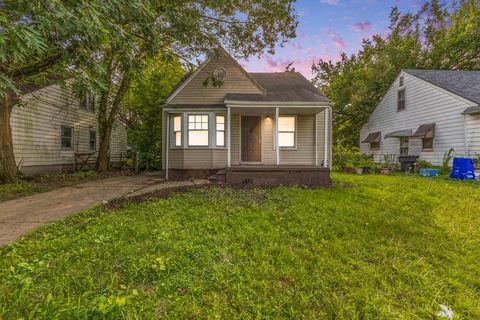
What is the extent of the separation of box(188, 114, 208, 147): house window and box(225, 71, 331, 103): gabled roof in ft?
4.73

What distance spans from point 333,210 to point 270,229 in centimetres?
182

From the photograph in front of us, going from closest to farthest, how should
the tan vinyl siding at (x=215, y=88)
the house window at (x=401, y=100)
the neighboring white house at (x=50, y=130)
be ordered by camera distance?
the tan vinyl siding at (x=215, y=88), the neighboring white house at (x=50, y=130), the house window at (x=401, y=100)

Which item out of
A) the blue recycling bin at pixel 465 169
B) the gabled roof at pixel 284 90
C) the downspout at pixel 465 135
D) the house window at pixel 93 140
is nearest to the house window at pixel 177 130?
the gabled roof at pixel 284 90

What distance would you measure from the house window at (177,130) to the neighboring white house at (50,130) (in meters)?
4.35

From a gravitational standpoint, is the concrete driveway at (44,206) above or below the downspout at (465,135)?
below

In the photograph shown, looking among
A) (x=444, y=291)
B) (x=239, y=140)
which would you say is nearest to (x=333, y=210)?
(x=444, y=291)

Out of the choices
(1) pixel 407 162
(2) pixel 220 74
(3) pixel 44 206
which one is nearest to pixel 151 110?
(2) pixel 220 74

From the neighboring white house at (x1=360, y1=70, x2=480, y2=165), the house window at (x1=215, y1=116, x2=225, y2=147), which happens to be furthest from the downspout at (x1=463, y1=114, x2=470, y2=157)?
the house window at (x1=215, y1=116, x2=225, y2=147)

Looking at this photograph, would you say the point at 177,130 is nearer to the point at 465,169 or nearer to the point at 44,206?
the point at 44,206

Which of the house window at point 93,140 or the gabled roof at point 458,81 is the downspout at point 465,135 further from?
the house window at point 93,140

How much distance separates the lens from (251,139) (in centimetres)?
989

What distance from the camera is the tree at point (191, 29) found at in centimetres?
550

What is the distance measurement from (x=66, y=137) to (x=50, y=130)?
101 centimetres

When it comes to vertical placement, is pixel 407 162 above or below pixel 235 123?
below
